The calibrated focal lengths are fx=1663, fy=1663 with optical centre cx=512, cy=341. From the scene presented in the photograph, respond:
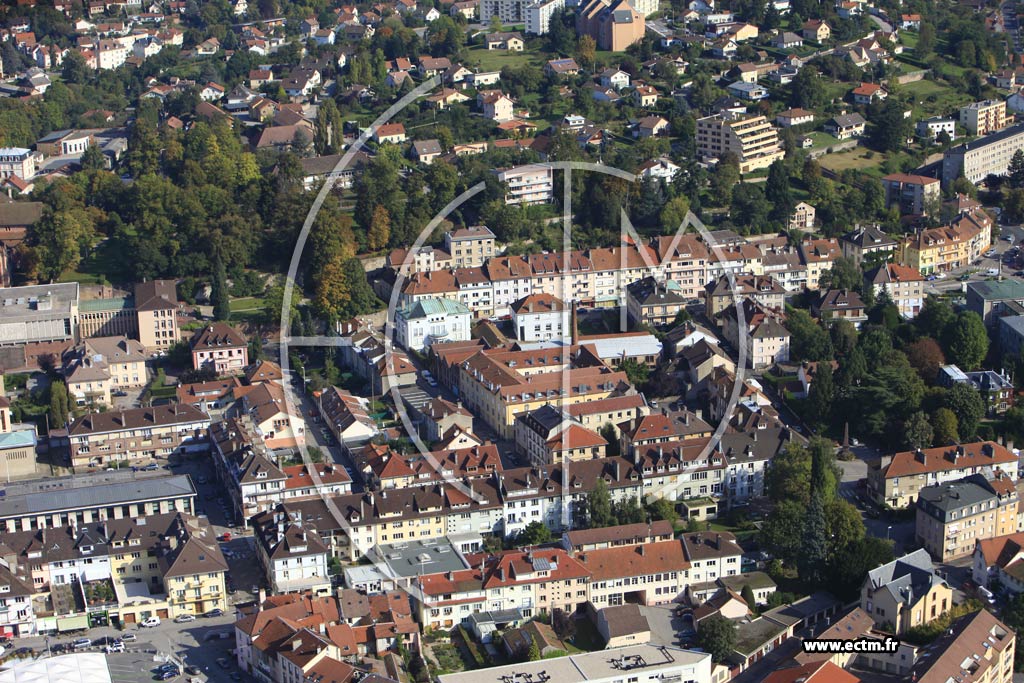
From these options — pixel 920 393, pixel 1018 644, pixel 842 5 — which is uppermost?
pixel 842 5

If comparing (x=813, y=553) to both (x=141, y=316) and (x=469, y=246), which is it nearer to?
(x=469, y=246)

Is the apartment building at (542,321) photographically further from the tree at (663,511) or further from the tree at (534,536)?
the tree at (534,536)

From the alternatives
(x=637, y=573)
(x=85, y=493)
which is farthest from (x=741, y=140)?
(x=85, y=493)

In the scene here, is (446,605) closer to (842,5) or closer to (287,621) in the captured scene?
(287,621)

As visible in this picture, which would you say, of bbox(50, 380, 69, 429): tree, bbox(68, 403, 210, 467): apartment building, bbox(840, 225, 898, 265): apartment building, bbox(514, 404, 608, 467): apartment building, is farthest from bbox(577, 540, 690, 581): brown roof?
bbox(840, 225, 898, 265): apartment building

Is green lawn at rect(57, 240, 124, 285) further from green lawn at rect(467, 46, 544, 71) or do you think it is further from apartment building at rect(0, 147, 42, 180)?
green lawn at rect(467, 46, 544, 71)

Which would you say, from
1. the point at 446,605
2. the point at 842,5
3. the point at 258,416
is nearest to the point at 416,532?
the point at 446,605
